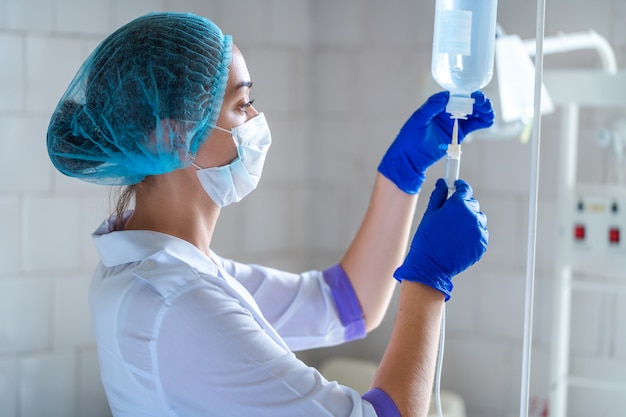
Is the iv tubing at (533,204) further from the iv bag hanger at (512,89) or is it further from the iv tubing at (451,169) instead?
the iv bag hanger at (512,89)

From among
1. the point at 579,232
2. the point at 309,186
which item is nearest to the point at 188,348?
the point at 579,232

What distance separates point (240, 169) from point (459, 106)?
382 mm

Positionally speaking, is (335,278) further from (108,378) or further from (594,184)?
(594,184)

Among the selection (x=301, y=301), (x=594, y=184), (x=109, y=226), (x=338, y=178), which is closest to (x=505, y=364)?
(x=594, y=184)

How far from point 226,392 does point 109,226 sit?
0.42m

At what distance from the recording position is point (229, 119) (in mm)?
1416

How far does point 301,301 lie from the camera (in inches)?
66.8

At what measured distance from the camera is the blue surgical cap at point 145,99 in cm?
132

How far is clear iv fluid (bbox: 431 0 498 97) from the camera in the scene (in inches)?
51.7

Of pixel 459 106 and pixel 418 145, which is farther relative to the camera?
pixel 418 145

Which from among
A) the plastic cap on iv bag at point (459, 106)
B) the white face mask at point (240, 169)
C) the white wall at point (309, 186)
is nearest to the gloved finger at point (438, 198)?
the plastic cap on iv bag at point (459, 106)

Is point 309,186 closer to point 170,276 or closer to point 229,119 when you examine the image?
point 229,119

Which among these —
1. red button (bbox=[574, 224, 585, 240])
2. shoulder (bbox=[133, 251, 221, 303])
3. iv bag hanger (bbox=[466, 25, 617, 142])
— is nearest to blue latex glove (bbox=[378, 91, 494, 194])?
iv bag hanger (bbox=[466, 25, 617, 142])

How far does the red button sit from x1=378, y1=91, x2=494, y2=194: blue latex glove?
105 centimetres
